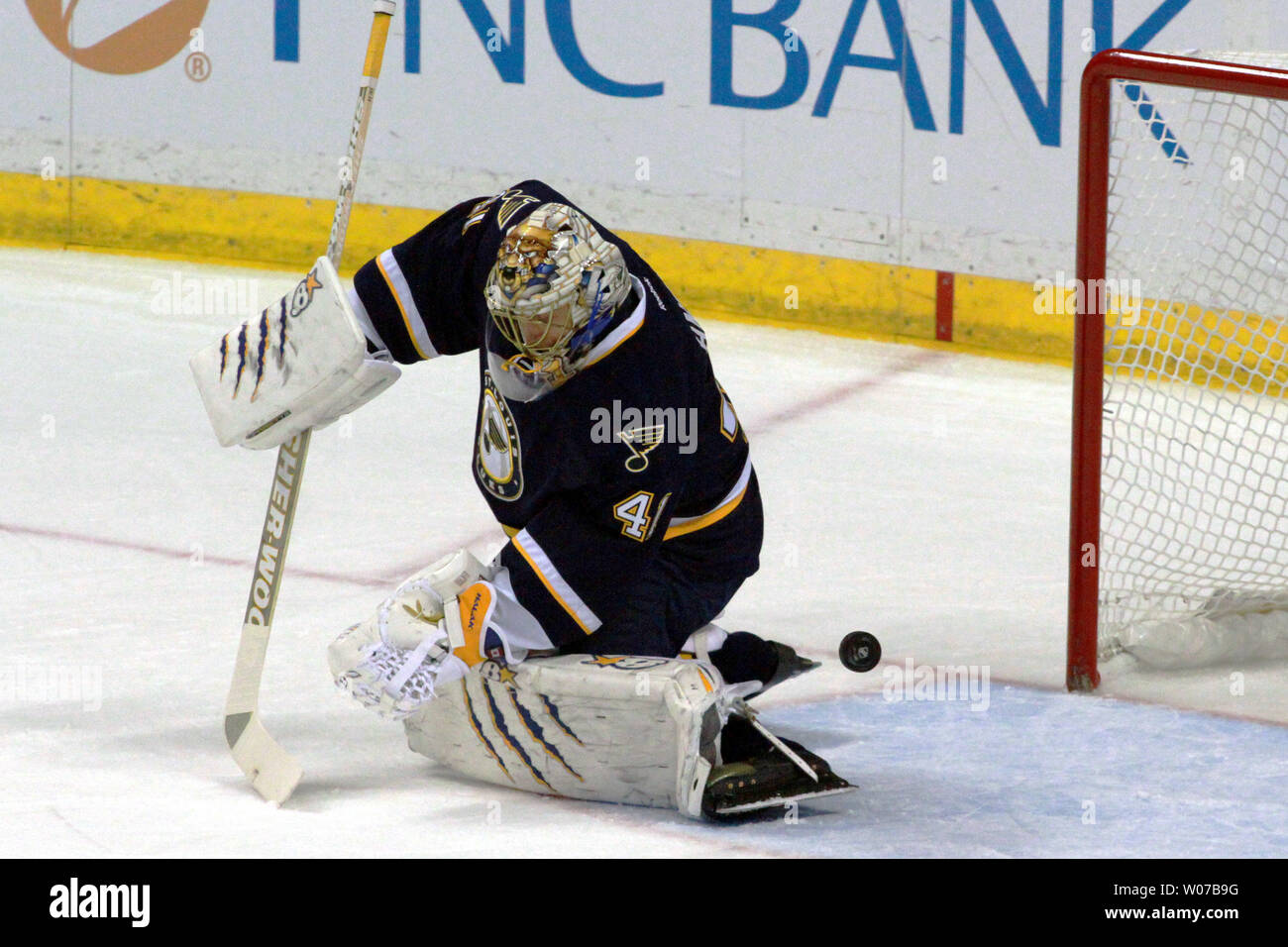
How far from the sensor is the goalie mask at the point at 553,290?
9.02 ft

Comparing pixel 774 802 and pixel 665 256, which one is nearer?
pixel 774 802

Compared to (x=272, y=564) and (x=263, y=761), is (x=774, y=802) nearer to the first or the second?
(x=263, y=761)

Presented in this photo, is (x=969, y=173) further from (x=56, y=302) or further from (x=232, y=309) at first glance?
(x=56, y=302)

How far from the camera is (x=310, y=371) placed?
→ 3.04 meters

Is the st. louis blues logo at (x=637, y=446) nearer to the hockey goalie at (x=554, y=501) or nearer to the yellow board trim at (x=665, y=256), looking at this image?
the hockey goalie at (x=554, y=501)

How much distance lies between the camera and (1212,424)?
411 cm

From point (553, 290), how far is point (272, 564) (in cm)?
74

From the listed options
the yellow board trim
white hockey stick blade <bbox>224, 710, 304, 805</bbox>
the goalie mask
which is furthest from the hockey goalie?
the yellow board trim

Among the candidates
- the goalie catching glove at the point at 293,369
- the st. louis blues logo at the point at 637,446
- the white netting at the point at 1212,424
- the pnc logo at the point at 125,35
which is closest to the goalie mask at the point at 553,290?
the st. louis blues logo at the point at 637,446

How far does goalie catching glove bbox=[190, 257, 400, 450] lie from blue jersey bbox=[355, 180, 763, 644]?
15cm

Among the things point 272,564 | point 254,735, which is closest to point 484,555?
point 272,564

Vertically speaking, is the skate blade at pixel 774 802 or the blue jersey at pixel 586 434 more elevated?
the blue jersey at pixel 586 434

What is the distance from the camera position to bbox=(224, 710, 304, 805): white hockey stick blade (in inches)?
118

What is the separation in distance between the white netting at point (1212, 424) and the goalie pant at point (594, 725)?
3.45ft
